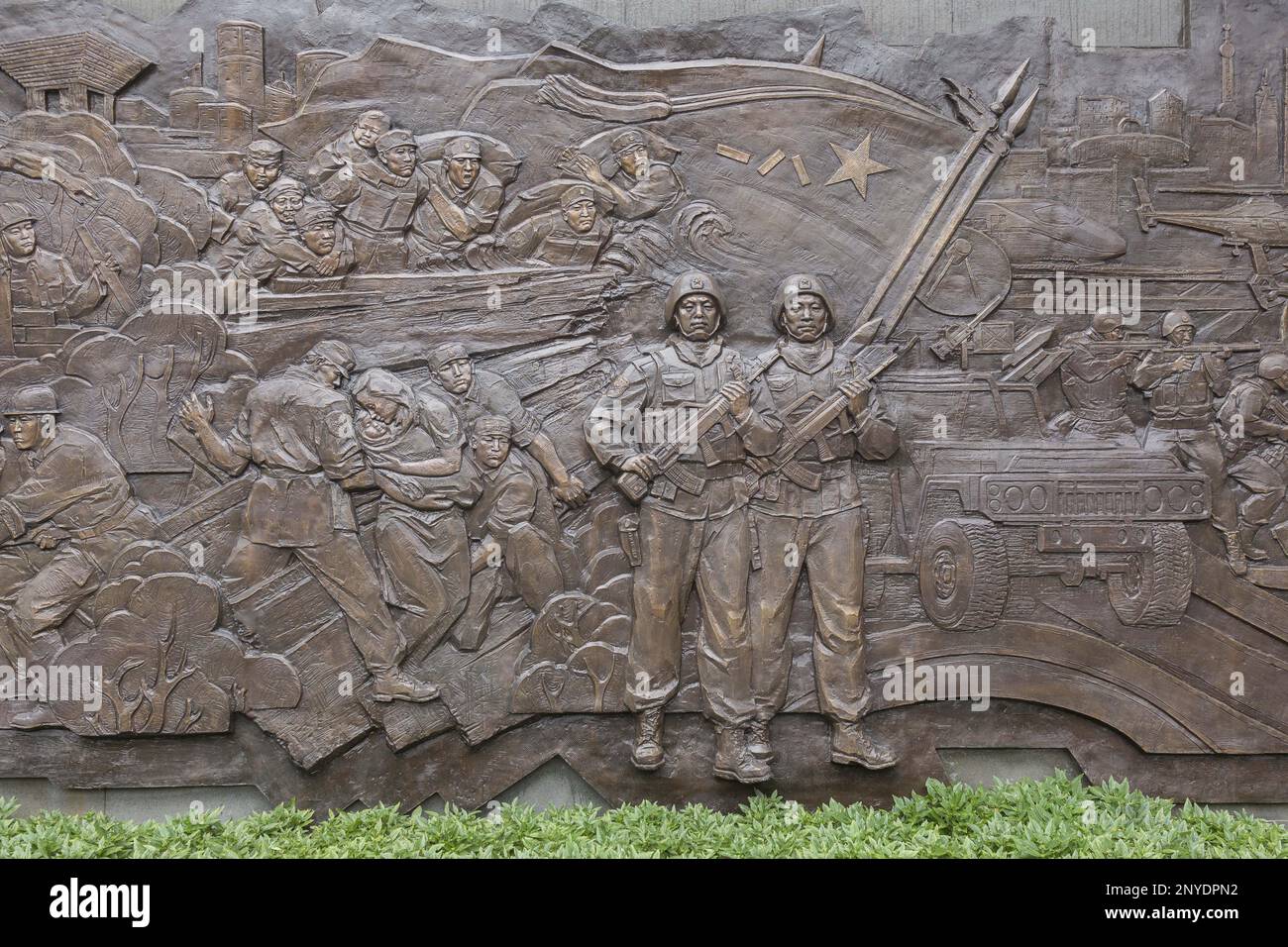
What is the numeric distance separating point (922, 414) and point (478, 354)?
2127mm

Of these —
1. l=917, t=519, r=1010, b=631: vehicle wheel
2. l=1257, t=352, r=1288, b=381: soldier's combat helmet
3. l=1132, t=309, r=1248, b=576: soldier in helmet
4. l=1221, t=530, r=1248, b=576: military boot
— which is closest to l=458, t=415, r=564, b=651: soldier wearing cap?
l=917, t=519, r=1010, b=631: vehicle wheel

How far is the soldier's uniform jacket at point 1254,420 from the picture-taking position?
15.9ft

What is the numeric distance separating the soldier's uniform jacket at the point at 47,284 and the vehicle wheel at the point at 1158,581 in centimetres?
502

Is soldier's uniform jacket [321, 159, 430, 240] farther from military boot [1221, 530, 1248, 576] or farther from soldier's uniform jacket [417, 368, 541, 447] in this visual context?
military boot [1221, 530, 1248, 576]

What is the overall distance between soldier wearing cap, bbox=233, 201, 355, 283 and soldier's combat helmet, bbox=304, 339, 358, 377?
1.08 feet

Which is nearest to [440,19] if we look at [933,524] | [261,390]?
[261,390]

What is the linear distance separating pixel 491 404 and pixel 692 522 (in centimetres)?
109

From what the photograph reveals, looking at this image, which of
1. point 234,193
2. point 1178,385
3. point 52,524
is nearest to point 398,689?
point 52,524

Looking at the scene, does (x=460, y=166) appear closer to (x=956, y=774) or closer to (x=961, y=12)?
(x=961, y=12)

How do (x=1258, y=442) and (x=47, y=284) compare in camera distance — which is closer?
(x=47, y=284)

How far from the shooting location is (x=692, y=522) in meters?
4.71

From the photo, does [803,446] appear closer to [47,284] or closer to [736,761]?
[736,761]

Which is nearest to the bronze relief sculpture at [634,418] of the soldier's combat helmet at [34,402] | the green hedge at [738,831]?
the soldier's combat helmet at [34,402]

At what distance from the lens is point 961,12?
512 cm
